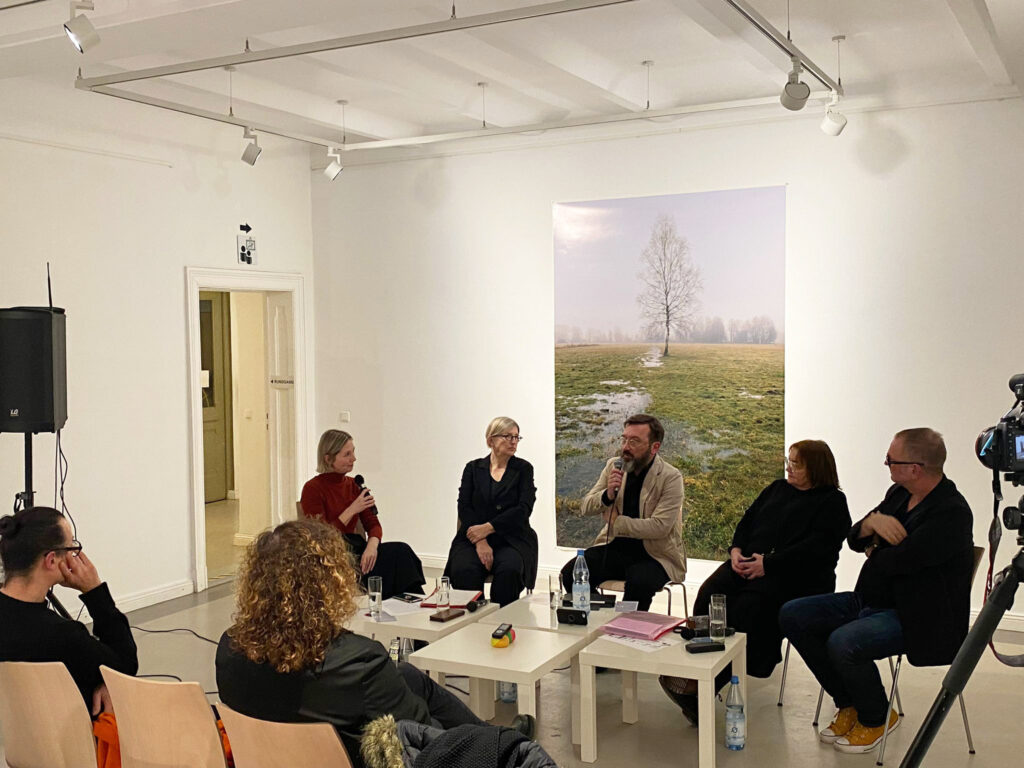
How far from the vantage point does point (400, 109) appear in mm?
7188

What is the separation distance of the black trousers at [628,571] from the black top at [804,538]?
0.58m

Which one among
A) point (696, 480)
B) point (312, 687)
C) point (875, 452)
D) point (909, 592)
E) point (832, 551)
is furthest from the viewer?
point (696, 480)

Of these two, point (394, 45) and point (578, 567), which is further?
point (394, 45)

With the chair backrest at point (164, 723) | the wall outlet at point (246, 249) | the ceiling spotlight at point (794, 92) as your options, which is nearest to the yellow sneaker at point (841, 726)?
the chair backrest at point (164, 723)

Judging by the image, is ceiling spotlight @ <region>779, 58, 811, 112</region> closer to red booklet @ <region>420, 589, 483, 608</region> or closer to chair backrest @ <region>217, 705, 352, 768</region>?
red booklet @ <region>420, 589, 483, 608</region>

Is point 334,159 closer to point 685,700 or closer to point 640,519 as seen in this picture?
point 640,519

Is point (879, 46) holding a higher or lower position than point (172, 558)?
higher

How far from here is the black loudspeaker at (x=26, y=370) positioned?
16.8 feet

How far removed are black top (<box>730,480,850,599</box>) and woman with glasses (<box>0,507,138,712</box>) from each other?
2826mm

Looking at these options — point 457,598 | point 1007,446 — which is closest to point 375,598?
point 457,598

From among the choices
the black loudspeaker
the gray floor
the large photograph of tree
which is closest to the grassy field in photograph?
the large photograph of tree

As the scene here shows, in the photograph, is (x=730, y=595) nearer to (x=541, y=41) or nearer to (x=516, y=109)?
(x=541, y=41)

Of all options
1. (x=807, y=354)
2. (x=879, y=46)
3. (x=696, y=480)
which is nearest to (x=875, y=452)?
(x=807, y=354)

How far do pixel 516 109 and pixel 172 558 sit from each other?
3739 mm
